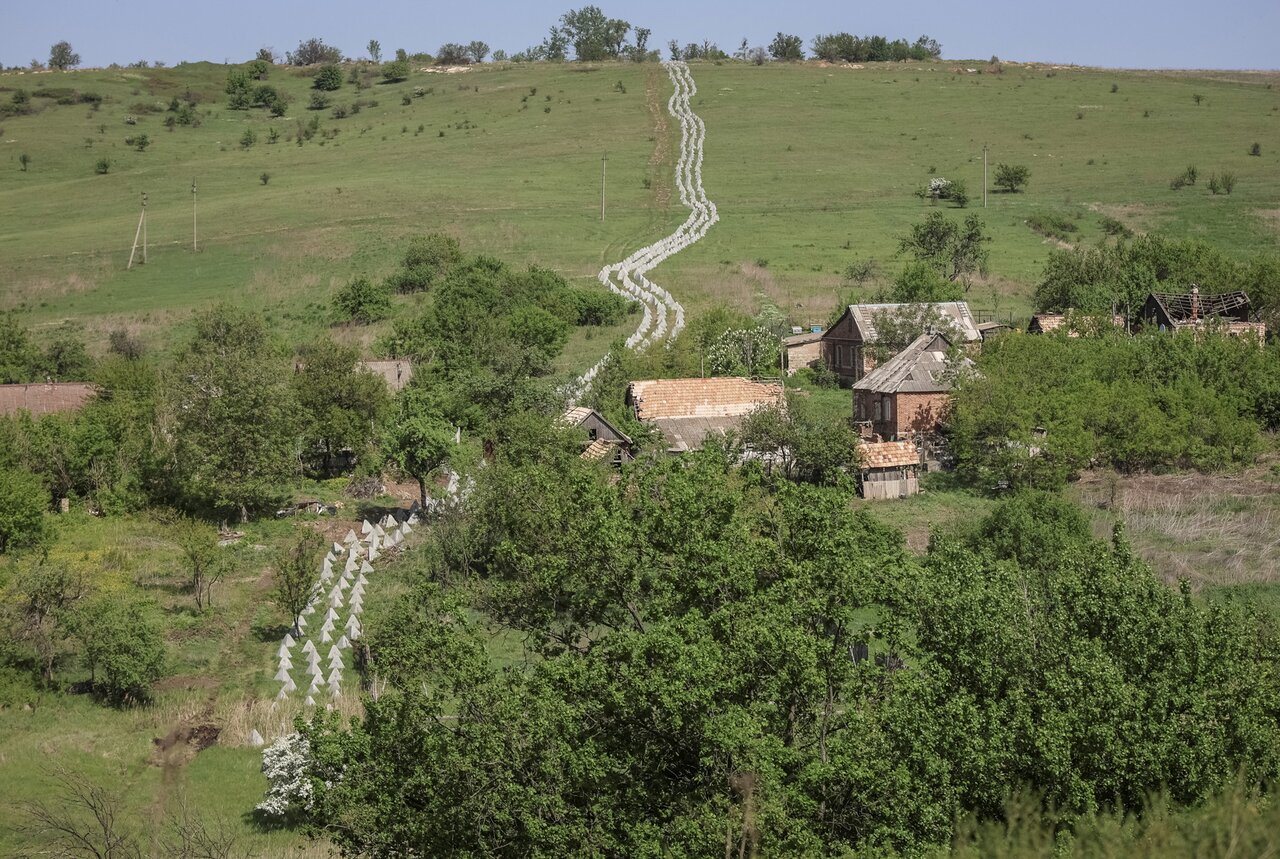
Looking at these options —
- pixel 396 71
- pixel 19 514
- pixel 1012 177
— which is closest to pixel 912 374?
pixel 19 514

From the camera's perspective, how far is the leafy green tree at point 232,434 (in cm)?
3906

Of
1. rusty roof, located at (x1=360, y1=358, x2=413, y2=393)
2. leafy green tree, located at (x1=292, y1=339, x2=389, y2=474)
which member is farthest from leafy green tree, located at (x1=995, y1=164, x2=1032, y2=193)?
leafy green tree, located at (x1=292, y1=339, x2=389, y2=474)

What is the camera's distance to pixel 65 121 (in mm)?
123375

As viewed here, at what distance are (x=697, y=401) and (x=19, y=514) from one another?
2115 centimetres

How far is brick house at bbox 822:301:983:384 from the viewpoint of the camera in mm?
52362

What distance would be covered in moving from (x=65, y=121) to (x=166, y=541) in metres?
100

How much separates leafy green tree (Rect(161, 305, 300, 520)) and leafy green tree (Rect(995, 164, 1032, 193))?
65116 millimetres

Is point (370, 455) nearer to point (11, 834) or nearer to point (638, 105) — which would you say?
point (11, 834)

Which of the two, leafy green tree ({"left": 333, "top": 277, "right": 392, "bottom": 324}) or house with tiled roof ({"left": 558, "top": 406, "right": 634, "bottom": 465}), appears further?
leafy green tree ({"left": 333, "top": 277, "right": 392, "bottom": 324})

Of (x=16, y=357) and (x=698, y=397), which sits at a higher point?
(x=16, y=357)

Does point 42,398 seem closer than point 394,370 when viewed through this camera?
Yes

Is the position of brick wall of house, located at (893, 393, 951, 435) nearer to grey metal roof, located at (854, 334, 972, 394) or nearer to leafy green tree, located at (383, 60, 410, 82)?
grey metal roof, located at (854, 334, 972, 394)

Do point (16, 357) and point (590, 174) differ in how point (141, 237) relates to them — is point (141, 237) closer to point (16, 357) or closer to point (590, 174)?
point (16, 357)

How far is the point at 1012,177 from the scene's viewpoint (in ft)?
310
